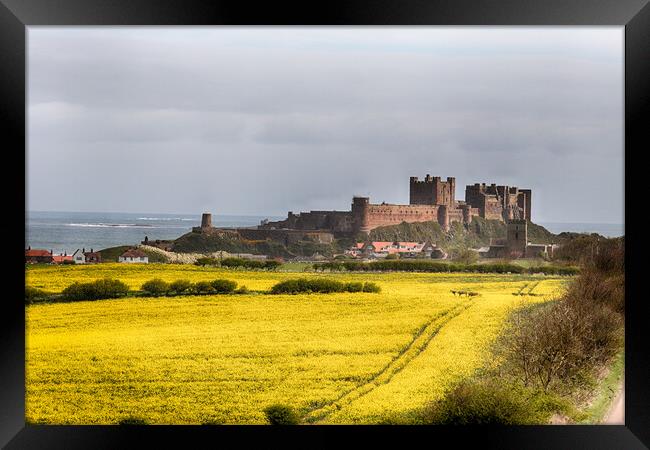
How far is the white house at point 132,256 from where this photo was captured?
6.18m

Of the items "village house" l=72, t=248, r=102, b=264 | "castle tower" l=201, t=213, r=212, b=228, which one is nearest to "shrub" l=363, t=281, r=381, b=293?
"castle tower" l=201, t=213, r=212, b=228

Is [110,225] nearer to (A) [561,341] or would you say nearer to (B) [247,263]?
(B) [247,263]

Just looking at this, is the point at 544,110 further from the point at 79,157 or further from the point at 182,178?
the point at 79,157

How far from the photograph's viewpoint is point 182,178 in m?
6.08

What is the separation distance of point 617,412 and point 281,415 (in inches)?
100

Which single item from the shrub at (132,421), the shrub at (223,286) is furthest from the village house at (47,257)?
the shrub at (132,421)

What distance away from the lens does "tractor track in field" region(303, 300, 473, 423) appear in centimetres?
590

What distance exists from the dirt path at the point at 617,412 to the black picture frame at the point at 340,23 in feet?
0.58

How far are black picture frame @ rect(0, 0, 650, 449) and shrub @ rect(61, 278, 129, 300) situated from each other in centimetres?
86

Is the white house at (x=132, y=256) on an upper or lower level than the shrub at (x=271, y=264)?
upper

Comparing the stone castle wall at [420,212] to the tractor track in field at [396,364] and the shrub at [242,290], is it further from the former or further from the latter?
the tractor track in field at [396,364]

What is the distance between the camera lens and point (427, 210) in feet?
20.1

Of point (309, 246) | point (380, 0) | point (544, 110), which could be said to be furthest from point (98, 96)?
point (544, 110)

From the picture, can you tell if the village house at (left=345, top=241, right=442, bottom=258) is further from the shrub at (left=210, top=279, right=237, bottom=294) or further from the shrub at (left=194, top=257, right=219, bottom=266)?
the shrub at (left=194, top=257, right=219, bottom=266)
